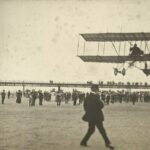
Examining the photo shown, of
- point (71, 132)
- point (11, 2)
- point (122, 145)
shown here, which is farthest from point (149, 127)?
point (11, 2)

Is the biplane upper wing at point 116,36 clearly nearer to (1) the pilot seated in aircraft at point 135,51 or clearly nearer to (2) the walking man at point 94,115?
(1) the pilot seated in aircraft at point 135,51

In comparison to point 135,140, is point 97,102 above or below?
above

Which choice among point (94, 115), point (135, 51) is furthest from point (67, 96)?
point (94, 115)

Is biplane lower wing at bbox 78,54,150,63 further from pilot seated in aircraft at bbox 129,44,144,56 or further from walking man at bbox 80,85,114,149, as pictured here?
walking man at bbox 80,85,114,149

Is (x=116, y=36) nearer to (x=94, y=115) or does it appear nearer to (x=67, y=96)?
(x=67, y=96)

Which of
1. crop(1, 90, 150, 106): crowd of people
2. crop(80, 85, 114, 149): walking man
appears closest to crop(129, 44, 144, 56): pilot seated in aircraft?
crop(1, 90, 150, 106): crowd of people

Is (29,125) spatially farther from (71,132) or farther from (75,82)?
(75,82)

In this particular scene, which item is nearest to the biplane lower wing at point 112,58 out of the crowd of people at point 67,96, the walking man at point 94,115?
the crowd of people at point 67,96

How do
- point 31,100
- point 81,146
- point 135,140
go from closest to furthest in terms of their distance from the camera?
point 81,146
point 135,140
point 31,100
